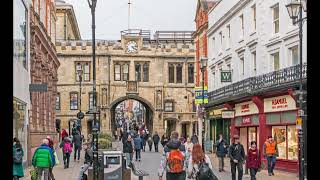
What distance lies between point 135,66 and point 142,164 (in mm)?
43243

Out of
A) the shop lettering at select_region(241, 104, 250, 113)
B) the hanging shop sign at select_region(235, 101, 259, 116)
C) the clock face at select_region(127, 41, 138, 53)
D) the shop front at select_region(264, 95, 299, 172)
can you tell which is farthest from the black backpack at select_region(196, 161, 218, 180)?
the clock face at select_region(127, 41, 138, 53)

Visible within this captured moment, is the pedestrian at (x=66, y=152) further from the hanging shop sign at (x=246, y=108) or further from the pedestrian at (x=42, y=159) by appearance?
the hanging shop sign at (x=246, y=108)

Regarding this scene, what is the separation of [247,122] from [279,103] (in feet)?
21.2

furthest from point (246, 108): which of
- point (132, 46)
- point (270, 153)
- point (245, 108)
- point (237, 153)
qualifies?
point (132, 46)

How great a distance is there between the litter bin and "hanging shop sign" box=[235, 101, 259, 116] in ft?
53.7

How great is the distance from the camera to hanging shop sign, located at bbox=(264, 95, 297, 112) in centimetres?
2867

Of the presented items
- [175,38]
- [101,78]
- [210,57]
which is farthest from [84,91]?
[210,57]

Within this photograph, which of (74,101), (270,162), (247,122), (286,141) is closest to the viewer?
(270,162)

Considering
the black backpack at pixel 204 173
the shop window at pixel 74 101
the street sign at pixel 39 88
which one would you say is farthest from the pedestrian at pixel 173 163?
the shop window at pixel 74 101

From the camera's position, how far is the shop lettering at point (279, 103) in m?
29.5

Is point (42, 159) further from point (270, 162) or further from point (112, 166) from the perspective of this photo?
point (270, 162)

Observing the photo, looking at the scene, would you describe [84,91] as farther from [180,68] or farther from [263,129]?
[263,129]

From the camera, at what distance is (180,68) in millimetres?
77500

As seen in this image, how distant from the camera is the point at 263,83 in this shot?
3250cm
